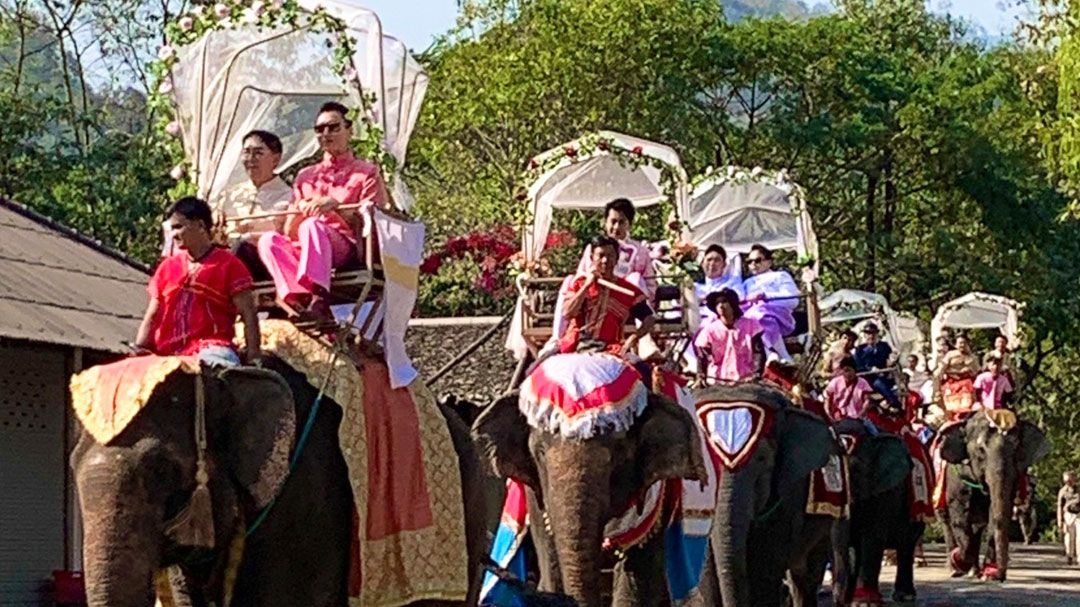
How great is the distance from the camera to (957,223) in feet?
130

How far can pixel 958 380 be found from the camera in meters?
25.7

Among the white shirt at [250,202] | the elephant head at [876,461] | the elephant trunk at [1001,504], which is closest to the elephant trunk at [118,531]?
the white shirt at [250,202]

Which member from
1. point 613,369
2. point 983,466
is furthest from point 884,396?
point 613,369

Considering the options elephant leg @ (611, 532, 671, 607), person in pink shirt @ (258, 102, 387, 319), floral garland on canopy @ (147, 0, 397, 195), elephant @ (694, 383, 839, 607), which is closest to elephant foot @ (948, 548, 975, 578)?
elephant @ (694, 383, 839, 607)

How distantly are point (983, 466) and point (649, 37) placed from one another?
11632mm

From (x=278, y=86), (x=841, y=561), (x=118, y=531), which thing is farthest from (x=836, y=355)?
(x=118, y=531)

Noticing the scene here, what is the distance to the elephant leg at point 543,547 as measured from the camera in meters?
12.3

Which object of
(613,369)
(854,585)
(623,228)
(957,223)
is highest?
(957,223)

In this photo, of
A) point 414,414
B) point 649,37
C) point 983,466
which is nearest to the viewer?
point 414,414

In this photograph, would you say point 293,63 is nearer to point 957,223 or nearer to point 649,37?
point 649,37

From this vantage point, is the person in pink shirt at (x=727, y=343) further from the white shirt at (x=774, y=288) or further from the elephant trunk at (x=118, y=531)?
the elephant trunk at (x=118, y=531)

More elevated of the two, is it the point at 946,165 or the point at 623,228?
the point at 946,165

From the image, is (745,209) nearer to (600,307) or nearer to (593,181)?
(593,181)

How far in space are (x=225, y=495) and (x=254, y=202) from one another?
94.5 inches
